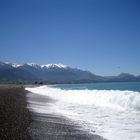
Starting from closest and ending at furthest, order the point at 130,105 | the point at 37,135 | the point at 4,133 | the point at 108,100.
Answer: the point at 4,133 → the point at 37,135 → the point at 130,105 → the point at 108,100

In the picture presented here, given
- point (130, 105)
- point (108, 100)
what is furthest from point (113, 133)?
point (108, 100)

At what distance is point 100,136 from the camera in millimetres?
12484

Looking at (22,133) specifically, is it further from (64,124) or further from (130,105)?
(130,105)

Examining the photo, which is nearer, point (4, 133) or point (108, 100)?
point (4, 133)

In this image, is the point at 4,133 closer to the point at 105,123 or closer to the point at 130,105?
the point at 105,123

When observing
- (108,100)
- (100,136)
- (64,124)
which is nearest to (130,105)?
(108,100)

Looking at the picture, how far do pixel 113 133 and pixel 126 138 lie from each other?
1.04 m

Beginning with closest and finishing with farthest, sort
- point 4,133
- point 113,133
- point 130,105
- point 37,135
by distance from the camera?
point 4,133
point 37,135
point 113,133
point 130,105

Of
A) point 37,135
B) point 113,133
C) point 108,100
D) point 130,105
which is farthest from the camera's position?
point 108,100

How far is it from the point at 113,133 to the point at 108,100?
69.2 ft

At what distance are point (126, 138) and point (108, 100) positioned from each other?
21998mm

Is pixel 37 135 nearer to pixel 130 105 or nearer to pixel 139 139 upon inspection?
pixel 139 139

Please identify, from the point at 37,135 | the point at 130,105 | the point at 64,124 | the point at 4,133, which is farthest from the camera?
the point at 130,105

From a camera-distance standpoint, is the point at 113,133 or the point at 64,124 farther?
the point at 64,124
